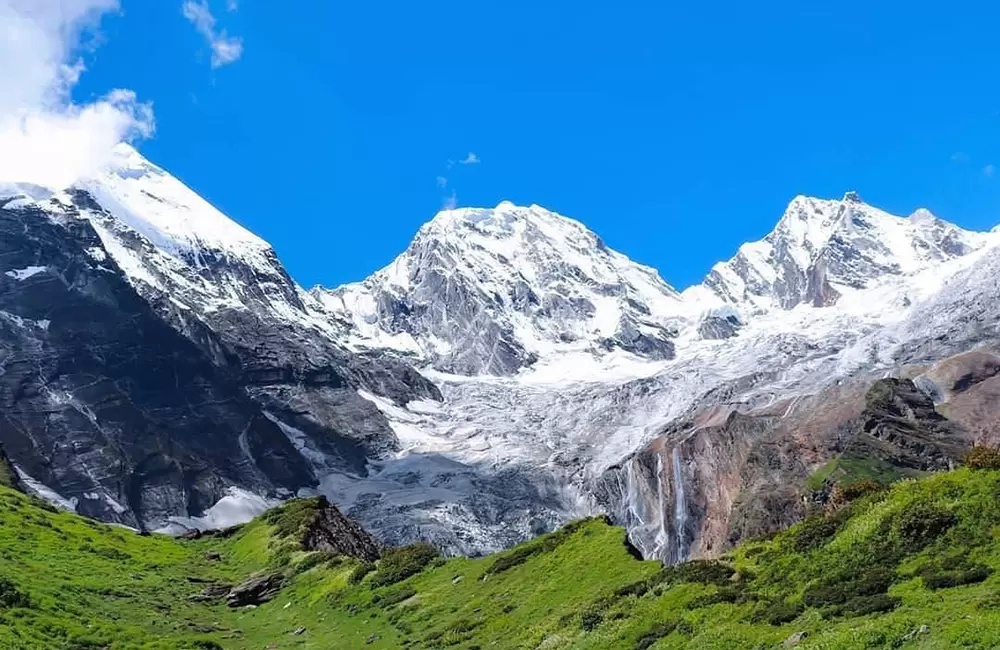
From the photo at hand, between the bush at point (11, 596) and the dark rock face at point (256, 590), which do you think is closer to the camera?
the bush at point (11, 596)

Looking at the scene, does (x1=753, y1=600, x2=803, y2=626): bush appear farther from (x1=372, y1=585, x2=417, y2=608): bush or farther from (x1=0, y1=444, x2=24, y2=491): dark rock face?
(x1=0, y1=444, x2=24, y2=491): dark rock face

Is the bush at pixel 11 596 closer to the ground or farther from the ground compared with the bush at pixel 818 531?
farther from the ground

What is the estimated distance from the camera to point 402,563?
156ft

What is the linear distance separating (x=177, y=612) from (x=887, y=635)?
111 feet

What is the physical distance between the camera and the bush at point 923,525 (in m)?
25.4

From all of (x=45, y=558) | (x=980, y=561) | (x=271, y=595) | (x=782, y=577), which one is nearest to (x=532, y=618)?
(x=782, y=577)

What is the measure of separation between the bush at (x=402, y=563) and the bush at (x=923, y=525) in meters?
26.2

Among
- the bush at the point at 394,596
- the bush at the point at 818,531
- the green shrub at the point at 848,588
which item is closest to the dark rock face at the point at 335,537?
the bush at the point at 394,596

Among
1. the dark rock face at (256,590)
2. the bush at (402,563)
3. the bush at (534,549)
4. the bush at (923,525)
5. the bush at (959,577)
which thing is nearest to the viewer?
the bush at (959,577)

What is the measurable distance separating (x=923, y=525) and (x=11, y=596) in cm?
2911

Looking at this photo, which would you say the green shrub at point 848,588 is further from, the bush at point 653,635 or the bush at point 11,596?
the bush at point 11,596

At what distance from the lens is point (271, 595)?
51.1 m

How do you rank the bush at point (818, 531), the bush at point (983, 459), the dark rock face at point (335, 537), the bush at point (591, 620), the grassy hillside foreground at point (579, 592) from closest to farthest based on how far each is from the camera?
the grassy hillside foreground at point (579, 592), the bush at point (983, 459), the bush at point (818, 531), the bush at point (591, 620), the dark rock face at point (335, 537)

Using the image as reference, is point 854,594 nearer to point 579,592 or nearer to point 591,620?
point 591,620
